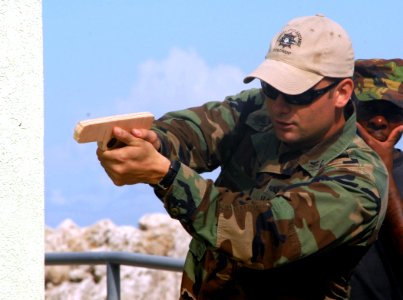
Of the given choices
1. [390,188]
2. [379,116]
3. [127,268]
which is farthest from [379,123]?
[127,268]

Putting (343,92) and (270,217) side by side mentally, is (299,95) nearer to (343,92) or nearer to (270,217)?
(343,92)

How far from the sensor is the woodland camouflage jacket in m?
3.68

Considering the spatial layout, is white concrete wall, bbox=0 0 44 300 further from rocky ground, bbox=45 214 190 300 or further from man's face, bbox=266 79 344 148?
rocky ground, bbox=45 214 190 300

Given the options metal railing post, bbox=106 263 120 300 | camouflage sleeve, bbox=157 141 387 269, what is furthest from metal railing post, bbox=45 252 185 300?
camouflage sleeve, bbox=157 141 387 269

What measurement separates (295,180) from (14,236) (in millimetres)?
1036

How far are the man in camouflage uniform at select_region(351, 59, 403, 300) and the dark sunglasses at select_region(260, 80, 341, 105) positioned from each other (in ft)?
2.67

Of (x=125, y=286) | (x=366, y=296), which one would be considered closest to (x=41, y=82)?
(x=366, y=296)

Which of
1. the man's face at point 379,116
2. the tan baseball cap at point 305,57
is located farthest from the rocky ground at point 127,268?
the tan baseball cap at point 305,57

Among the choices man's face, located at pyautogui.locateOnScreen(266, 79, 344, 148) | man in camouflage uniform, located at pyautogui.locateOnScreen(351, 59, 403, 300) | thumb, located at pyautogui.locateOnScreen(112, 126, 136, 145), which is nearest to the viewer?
thumb, located at pyautogui.locateOnScreen(112, 126, 136, 145)

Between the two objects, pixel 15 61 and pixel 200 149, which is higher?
pixel 15 61

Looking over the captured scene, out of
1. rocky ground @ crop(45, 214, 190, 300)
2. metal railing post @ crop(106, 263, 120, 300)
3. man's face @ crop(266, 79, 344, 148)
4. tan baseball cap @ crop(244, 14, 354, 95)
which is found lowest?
rocky ground @ crop(45, 214, 190, 300)

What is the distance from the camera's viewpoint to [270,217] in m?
3.68

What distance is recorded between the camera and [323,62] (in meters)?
3.96

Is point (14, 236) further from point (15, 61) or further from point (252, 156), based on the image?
point (252, 156)
